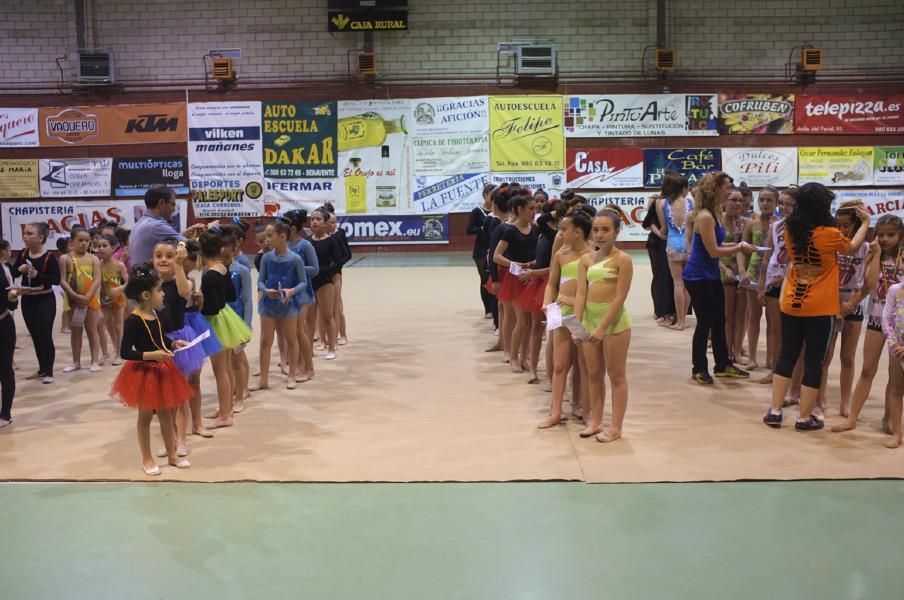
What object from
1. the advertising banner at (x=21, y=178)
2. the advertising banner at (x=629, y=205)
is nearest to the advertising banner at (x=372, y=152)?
the advertising banner at (x=629, y=205)

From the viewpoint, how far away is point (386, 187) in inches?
730

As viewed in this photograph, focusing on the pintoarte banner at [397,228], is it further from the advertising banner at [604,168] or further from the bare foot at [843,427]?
the bare foot at [843,427]

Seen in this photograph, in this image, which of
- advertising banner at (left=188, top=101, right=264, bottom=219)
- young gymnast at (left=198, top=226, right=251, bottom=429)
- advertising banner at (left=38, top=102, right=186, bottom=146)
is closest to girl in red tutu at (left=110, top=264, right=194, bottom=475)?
young gymnast at (left=198, top=226, right=251, bottom=429)

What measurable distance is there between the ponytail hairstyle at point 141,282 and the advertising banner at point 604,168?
14117 millimetres

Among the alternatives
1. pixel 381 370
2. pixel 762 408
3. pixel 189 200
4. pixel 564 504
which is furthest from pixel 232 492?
pixel 189 200

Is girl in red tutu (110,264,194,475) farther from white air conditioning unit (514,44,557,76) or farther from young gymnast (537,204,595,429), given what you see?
white air conditioning unit (514,44,557,76)

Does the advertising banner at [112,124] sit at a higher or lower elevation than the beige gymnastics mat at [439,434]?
higher

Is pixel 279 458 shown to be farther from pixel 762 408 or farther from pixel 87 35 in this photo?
pixel 87 35

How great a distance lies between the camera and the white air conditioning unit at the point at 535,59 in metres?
18.1

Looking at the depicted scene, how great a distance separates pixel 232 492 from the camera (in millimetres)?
4883

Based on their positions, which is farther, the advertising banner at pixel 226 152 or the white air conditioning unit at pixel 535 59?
the advertising banner at pixel 226 152

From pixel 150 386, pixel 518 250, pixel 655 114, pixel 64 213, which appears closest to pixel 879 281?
pixel 518 250

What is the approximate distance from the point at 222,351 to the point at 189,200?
13.4m

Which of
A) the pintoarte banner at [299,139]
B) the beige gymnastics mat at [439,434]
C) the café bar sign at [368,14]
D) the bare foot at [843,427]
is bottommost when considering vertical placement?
the beige gymnastics mat at [439,434]
